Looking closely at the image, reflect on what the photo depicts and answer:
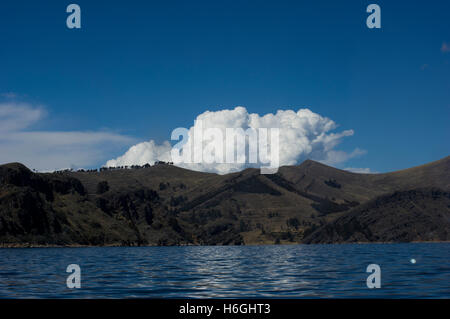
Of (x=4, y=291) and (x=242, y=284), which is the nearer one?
(x=4, y=291)
